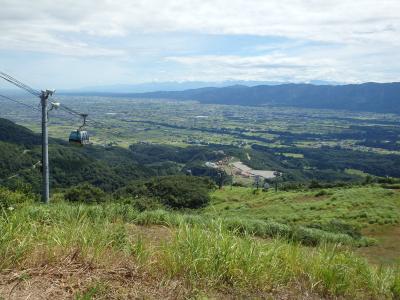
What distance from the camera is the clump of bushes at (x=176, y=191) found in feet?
141

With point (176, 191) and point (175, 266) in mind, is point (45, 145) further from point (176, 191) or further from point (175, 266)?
point (176, 191)

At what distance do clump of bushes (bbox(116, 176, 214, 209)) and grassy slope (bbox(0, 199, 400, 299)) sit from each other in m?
35.9

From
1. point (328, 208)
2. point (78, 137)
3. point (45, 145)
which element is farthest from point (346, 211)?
point (45, 145)

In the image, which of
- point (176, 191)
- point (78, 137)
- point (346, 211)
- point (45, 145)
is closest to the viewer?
point (45, 145)

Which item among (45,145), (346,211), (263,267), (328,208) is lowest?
(328,208)

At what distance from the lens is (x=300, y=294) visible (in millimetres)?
4484

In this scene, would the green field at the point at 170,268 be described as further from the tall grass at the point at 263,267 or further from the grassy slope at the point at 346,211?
the grassy slope at the point at 346,211

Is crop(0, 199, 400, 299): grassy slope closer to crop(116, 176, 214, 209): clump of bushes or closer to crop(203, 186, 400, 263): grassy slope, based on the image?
crop(203, 186, 400, 263): grassy slope

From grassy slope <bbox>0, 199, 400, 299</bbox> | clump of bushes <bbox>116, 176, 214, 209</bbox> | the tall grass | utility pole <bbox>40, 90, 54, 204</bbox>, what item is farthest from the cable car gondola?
clump of bushes <bbox>116, 176, 214, 209</bbox>

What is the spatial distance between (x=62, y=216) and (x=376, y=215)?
21480 millimetres

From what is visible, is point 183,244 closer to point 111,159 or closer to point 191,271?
point 191,271

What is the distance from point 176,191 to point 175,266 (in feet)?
139

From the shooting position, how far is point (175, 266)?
438 cm

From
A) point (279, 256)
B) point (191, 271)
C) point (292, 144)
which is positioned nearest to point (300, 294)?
point (279, 256)
